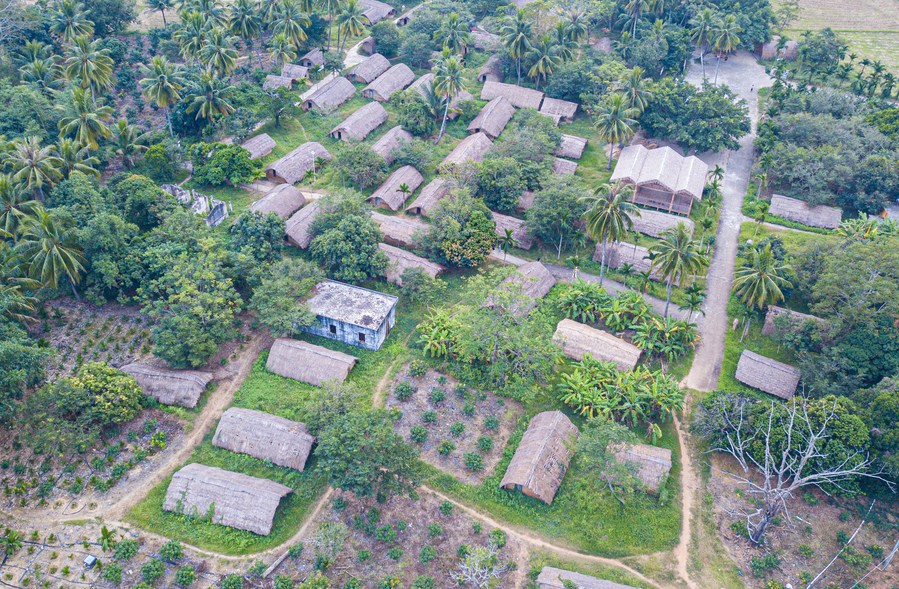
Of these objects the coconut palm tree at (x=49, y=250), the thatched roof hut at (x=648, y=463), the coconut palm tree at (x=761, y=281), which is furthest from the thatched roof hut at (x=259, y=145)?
the coconut palm tree at (x=761, y=281)

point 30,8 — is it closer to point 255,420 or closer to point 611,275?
point 255,420

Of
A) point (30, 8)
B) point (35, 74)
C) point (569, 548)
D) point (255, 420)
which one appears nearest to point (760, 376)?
point (569, 548)

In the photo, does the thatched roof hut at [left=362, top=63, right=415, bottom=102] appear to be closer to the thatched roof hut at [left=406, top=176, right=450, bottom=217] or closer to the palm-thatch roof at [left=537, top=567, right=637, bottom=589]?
the thatched roof hut at [left=406, top=176, right=450, bottom=217]

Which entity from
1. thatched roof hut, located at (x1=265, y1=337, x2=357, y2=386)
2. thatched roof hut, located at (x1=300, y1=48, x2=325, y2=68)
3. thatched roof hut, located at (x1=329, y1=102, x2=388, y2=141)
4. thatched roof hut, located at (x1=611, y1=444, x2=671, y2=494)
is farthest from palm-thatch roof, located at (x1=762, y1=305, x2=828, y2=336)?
thatched roof hut, located at (x1=300, y1=48, x2=325, y2=68)

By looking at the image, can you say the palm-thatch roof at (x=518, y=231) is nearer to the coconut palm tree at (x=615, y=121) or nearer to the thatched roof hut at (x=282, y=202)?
the coconut palm tree at (x=615, y=121)

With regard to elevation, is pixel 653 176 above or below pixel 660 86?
below

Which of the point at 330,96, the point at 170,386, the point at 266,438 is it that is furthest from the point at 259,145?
the point at 266,438
